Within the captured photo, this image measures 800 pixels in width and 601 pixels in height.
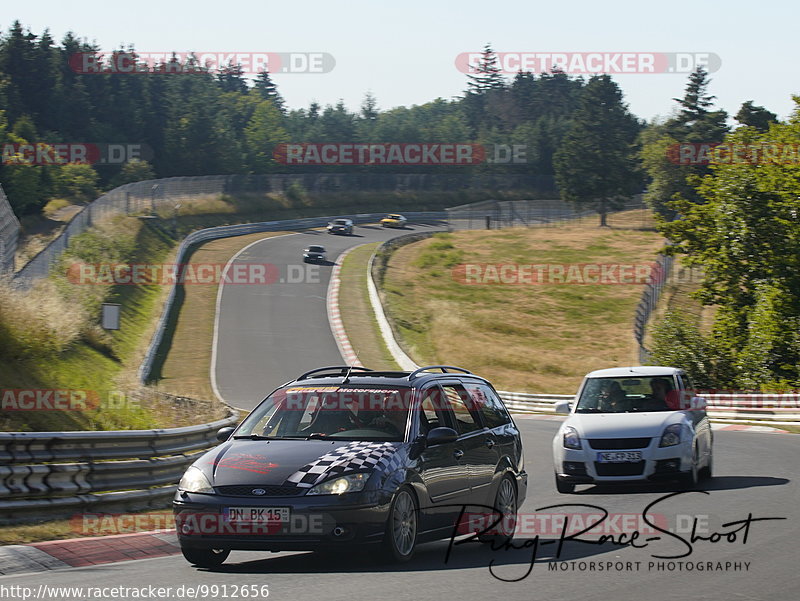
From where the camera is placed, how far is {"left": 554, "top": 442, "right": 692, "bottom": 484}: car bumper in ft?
46.0

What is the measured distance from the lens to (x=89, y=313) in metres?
34.6

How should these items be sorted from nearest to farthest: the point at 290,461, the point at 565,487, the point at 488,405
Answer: the point at 290,461
the point at 488,405
the point at 565,487

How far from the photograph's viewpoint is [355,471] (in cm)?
845

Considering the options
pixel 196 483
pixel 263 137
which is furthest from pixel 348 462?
pixel 263 137

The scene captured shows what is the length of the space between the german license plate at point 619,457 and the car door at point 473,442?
3889 millimetres

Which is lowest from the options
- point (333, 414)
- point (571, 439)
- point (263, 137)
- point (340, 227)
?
point (340, 227)

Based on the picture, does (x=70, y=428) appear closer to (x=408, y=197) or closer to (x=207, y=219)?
(x=207, y=219)

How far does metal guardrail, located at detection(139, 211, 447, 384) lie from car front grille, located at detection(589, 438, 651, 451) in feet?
68.9

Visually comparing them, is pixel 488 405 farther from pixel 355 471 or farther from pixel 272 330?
pixel 272 330

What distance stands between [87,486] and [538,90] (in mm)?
189530

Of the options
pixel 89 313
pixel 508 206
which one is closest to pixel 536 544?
pixel 89 313

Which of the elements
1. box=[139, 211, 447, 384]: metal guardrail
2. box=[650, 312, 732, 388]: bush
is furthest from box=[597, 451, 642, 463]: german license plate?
box=[650, 312, 732, 388]: bush

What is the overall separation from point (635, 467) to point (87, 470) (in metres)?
7.00

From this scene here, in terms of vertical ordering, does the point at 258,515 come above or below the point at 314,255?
above
